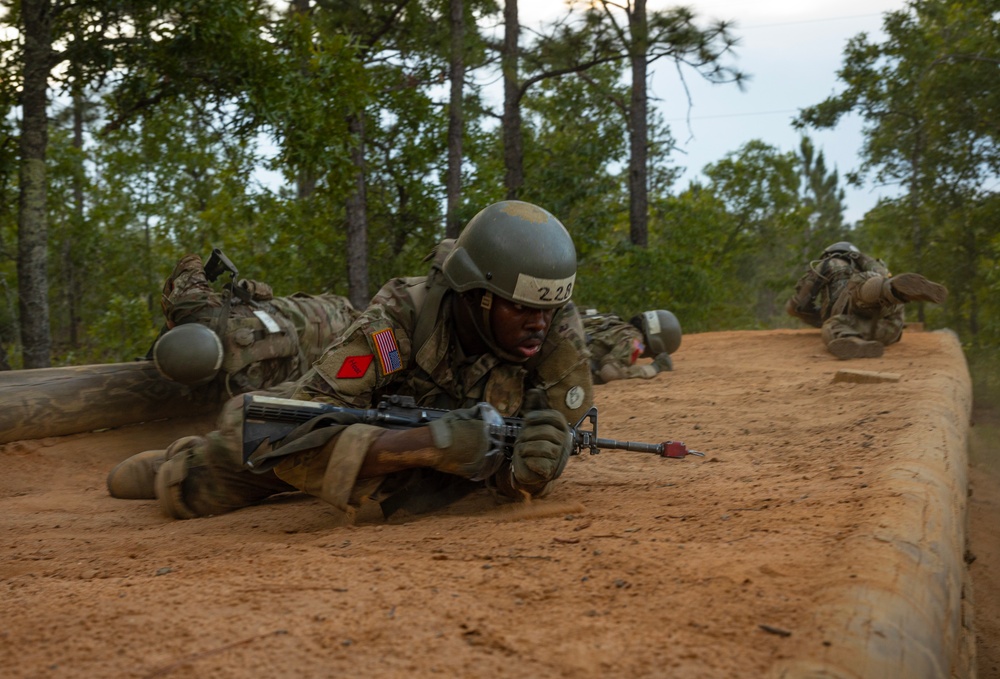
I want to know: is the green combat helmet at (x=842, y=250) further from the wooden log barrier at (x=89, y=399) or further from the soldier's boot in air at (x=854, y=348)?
the wooden log barrier at (x=89, y=399)

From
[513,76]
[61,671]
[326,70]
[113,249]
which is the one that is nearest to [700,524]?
[61,671]

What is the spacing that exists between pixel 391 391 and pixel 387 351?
12.0 inches

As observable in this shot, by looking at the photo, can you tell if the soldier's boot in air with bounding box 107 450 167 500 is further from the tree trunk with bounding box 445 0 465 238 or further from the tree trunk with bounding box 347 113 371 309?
the tree trunk with bounding box 445 0 465 238

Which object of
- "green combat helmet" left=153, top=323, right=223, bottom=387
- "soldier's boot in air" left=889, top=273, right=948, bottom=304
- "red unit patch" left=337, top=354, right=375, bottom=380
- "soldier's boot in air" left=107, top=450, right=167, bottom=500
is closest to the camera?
"red unit patch" left=337, top=354, right=375, bottom=380

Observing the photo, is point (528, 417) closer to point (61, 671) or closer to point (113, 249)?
point (61, 671)

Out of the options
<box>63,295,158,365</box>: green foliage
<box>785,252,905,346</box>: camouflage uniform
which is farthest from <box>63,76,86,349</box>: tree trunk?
<box>785,252,905,346</box>: camouflage uniform

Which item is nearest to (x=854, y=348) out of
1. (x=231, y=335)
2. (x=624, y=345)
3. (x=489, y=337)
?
(x=624, y=345)

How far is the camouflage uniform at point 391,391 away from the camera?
3.41 metres

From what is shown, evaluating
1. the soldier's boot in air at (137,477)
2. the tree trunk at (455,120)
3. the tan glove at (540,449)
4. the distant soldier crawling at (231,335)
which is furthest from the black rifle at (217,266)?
the tree trunk at (455,120)

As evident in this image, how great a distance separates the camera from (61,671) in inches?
79.5

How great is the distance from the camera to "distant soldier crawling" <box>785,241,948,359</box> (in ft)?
31.0

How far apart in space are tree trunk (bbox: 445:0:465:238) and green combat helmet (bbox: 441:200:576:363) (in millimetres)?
7821

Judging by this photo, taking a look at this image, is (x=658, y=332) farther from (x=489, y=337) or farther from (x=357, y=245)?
(x=489, y=337)

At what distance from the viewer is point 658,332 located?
9664mm
